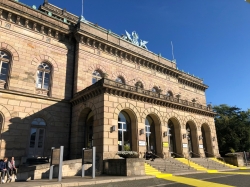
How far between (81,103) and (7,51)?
319 inches

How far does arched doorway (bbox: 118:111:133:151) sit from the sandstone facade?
0.32 ft

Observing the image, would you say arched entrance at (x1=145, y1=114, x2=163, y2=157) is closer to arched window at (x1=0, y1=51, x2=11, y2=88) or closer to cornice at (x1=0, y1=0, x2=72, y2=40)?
cornice at (x1=0, y1=0, x2=72, y2=40)

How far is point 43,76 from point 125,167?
39.6ft

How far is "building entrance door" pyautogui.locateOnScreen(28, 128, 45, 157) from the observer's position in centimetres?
1689

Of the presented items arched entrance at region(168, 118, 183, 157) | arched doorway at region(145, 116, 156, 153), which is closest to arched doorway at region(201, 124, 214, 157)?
arched entrance at region(168, 118, 183, 157)

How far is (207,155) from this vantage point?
2612 cm

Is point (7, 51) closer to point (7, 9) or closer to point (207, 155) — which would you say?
point (7, 9)

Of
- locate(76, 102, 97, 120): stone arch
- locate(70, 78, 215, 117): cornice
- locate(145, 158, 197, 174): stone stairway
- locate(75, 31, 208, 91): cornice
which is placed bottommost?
locate(145, 158, 197, 174): stone stairway

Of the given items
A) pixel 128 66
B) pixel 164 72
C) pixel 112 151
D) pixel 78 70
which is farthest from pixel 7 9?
pixel 164 72

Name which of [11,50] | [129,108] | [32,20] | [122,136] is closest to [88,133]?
[122,136]

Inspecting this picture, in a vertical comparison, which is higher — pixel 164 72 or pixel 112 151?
pixel 164 72

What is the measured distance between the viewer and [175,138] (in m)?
23.0

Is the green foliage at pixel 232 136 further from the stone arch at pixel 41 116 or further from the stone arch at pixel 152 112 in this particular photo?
the stone arch at pixel 41 116

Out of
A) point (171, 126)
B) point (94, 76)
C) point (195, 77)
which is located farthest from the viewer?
point (195, 77)
